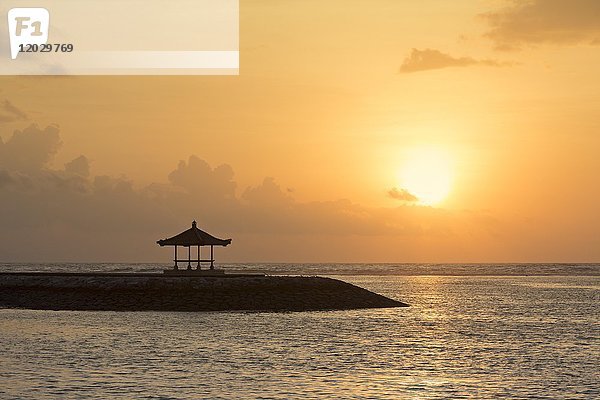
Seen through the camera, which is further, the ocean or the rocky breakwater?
the rocky breakwater

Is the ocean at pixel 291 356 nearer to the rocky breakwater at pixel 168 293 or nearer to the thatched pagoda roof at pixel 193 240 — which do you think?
the rocky breakwater at pixel 168 293

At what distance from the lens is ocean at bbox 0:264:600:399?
36188 mm

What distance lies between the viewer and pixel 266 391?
117 feet

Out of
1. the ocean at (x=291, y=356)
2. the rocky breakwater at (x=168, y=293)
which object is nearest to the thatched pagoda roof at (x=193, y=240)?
the rocky breakwater at (x=168, y=293)

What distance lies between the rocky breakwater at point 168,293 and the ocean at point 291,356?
2804 mm

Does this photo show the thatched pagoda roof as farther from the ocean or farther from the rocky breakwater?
the ocean

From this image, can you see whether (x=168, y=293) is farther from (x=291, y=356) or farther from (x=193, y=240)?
(x=291, y=356)

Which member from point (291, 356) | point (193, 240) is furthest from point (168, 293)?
point (291, 356)

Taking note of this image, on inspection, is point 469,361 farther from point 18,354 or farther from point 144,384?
point 18,354

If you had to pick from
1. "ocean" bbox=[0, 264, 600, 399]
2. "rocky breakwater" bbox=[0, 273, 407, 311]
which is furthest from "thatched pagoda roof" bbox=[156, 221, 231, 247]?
"ocean" bbox=[0, 264, 600, 399]

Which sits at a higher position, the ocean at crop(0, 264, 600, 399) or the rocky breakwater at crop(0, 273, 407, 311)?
the rocky breakwater at crop(0, 273, 407, 311)

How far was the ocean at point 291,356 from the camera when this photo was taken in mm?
36188

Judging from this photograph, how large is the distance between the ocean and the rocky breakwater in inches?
110

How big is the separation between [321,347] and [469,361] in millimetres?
8612
